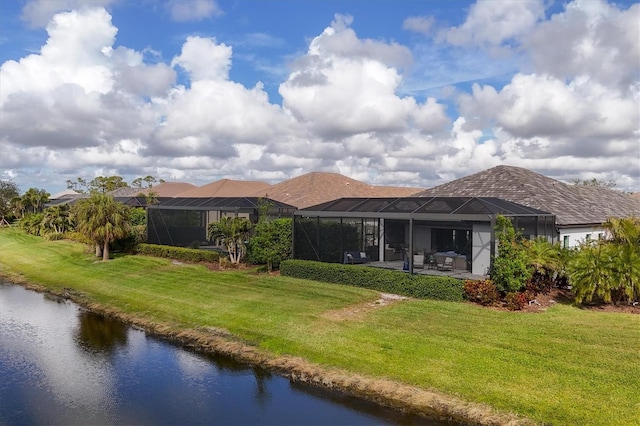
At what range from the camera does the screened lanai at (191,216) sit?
94.7ft

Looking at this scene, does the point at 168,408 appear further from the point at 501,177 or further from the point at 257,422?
the point at 501,177

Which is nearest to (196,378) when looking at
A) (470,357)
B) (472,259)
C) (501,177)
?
(470,357)

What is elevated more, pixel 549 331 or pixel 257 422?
pixel 549 331

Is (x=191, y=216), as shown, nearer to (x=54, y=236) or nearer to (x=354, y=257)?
(x=354, y=257)

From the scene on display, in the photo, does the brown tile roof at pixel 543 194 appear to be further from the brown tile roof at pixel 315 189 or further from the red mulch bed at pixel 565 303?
the brown tile roof at pixel 315 189

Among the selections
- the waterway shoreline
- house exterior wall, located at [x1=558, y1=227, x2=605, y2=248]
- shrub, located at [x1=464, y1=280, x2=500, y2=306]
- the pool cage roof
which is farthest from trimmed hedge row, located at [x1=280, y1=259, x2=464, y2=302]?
Answer: house exterior wall, located at [x1=558, y1=227, x2=605, y2=248]

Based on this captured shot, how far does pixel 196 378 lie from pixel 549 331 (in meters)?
9.18

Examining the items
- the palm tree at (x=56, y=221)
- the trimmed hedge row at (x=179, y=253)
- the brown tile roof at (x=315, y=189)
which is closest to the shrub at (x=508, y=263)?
the trimmed hedge row at (x=179, y=253)

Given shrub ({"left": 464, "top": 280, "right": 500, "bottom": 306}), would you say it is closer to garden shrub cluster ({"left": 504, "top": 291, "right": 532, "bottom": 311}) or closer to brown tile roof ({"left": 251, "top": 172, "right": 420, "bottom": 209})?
garden shrub cluster ({"left": 504, "top": 291, "right": 532, "bottom": 311})

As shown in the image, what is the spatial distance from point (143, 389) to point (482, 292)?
1053 cm

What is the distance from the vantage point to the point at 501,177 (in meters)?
28.7

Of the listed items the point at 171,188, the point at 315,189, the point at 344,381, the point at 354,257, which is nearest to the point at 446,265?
the point at 354,257

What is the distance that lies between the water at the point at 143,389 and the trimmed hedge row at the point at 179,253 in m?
10.8

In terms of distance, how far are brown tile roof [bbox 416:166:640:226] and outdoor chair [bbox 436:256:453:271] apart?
213 inches
